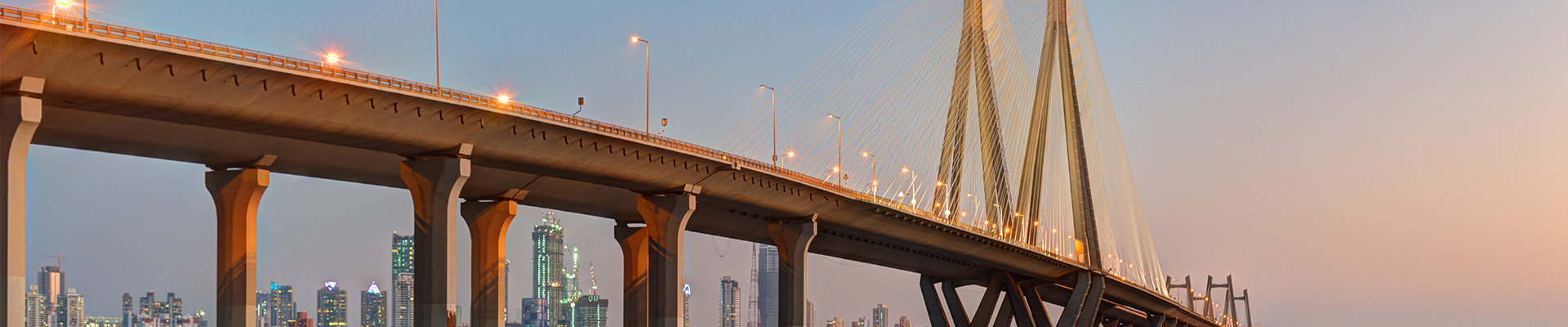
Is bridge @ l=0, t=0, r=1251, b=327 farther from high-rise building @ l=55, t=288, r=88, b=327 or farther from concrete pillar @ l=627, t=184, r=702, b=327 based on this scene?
high-rise building @ l=55, t=288, r=88, b=327

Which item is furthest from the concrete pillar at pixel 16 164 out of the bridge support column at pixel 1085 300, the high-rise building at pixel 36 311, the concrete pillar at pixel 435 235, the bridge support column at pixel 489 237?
the high-rise building at pixel 36 311

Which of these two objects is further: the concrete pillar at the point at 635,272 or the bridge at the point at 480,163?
the concrete pillar at the point at 635,272

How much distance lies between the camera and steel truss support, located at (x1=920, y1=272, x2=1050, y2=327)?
11162 cm

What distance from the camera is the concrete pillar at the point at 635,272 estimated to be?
2795 inches

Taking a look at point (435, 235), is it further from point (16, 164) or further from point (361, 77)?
point (16, 164)

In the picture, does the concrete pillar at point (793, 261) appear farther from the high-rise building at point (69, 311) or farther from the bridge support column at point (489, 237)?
the high-rise building at point (69, 311)

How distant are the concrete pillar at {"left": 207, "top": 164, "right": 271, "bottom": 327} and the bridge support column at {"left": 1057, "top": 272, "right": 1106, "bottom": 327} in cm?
6180

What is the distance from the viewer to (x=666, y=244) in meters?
65.3

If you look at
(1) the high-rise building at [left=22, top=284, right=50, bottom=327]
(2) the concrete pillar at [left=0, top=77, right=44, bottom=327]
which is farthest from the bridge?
(1) the high-rise building at [left=22, top=284, right=50, bottom=327]

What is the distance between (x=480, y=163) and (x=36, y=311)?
141 metres

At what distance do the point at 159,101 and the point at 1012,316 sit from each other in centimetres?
8424

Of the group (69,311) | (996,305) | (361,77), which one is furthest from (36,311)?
(361,77)

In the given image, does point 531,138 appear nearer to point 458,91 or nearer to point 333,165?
point 458,91

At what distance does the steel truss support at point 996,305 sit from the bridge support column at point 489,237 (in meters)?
52.4
